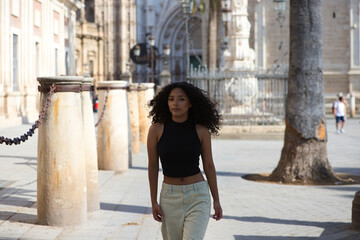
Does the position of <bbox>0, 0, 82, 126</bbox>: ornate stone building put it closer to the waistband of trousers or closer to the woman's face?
the woman's face

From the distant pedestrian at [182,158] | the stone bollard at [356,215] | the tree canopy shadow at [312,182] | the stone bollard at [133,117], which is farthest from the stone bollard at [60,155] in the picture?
the stone bollard at [133,117]

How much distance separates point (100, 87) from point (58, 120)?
17.3 feet

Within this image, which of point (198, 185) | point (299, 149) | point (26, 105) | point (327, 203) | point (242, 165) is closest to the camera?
point (198, 185)

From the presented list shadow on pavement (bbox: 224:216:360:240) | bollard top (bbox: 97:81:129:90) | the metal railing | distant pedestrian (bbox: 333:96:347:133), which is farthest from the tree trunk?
distant pedestrian (bbox: 333:96:347:133)

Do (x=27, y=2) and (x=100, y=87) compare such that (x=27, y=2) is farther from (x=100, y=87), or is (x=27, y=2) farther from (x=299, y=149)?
(x=299, y=149)

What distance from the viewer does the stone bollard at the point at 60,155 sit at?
23.3ft

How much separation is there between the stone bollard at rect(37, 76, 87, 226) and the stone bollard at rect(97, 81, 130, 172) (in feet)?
16.1

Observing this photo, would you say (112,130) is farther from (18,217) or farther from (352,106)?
(352,106)

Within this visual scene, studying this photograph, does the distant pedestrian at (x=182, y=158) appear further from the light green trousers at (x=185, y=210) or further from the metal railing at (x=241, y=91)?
the metal railing at (x=241, y=91)

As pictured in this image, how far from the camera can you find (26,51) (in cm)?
2581

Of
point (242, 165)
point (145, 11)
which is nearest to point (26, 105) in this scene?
point (242, 165)

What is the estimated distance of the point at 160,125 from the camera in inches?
187

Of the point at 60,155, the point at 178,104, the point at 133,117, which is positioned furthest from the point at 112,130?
the point at 178,104

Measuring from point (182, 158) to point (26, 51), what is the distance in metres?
22.0
